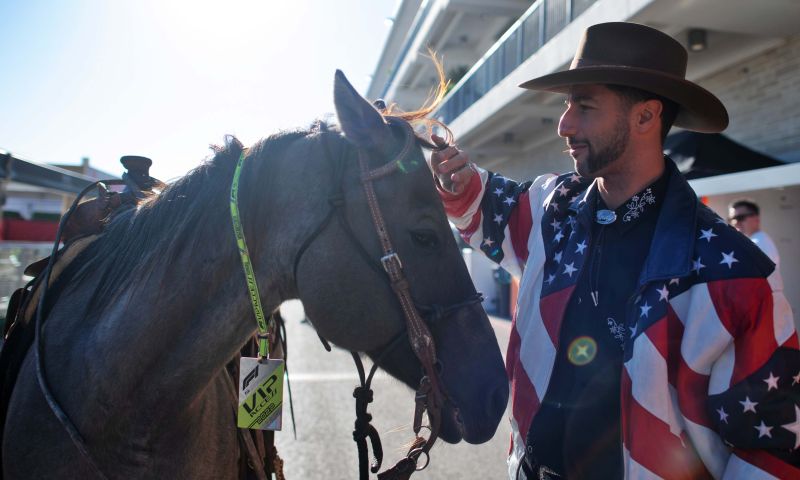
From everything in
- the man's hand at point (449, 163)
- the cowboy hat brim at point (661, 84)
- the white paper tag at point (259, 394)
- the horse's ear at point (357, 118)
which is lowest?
the white paper tag at point (259, 394)

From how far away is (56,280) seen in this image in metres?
1.81

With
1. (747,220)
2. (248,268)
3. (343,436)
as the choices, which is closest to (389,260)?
(248,268)

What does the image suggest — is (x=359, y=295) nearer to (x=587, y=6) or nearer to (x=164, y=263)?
(x=164, y=263)

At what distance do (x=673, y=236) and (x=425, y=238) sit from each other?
731 mm

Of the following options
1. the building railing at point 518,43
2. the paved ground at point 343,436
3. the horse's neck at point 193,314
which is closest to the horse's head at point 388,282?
the horse's neck at point 193,314

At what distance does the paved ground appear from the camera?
3.85 m

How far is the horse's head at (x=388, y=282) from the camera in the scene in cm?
144

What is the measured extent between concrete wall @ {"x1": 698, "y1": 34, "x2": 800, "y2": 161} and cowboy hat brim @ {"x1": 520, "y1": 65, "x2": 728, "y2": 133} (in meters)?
6.86

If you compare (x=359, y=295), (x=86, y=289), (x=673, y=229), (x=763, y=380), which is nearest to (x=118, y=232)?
(x=86, y=289)

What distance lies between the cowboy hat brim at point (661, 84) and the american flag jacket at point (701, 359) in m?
0.24

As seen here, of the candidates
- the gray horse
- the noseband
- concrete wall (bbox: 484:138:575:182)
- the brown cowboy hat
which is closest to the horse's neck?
the gray horse

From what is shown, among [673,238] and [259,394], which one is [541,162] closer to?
[673,238]

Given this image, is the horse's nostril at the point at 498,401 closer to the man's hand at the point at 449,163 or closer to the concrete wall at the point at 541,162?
the man's hand at the point at 449,163

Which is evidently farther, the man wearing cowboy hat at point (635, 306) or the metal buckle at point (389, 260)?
the metal buckle at point (389, 260)
